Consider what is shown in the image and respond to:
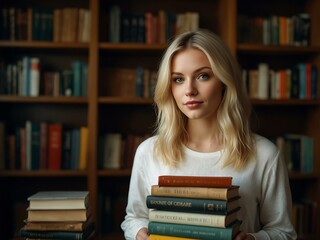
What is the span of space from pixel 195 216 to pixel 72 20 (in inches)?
69.3

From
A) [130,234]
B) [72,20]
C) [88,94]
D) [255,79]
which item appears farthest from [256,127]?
[130,234]

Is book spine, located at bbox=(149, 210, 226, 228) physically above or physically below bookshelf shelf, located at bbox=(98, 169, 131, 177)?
above

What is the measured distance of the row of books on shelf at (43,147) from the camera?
2.41 m

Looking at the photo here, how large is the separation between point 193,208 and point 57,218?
0.42 metres

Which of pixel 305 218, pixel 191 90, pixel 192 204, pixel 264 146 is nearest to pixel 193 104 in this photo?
pixel 191 90

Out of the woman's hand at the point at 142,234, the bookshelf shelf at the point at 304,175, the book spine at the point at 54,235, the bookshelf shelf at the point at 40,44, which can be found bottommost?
the bookshelf shelf at the point at 304,175

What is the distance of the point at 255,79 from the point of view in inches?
101

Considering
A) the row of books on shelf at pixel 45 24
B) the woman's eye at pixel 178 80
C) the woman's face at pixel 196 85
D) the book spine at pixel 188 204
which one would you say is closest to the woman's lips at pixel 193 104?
the woman's face at pixel 196 85

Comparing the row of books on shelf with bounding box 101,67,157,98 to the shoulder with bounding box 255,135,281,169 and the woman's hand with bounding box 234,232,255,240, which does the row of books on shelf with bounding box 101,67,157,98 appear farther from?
the woman's hand with bounding box 234,232,255,240

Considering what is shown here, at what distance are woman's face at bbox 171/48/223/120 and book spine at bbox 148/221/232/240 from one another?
41 centimetres

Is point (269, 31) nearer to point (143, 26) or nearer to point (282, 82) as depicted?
point (282, 82)

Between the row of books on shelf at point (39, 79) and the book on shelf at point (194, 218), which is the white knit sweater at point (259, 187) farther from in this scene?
the row of books on shelf at point (39, 79)

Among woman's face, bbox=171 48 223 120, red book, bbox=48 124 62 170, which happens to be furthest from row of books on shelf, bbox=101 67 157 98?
woman's face, bbox=171 48 223 120

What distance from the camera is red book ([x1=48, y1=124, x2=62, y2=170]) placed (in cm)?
244
